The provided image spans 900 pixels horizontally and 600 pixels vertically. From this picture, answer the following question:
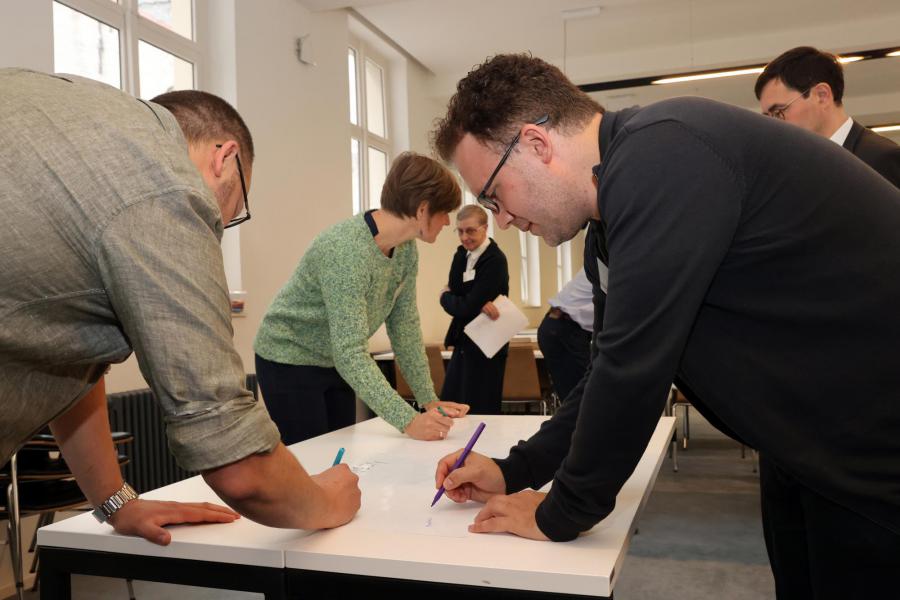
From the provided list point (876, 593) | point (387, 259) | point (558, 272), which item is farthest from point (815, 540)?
point (558, 272)

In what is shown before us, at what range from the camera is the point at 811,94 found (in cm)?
251

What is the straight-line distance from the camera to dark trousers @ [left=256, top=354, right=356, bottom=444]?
2299 millimetres

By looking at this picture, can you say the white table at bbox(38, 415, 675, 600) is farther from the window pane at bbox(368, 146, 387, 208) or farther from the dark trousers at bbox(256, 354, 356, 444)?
the window pane at bbox(368, 146, 387, 208)


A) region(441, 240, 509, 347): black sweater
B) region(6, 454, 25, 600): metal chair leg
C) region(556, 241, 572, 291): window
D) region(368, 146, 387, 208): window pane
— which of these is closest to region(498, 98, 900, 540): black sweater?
region(6, 454, 25, 600): metal chair leg

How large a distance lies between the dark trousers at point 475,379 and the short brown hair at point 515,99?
329 centimetres

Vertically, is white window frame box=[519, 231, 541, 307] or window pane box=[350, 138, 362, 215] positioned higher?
window pane box=[350, 138, 362, 215]

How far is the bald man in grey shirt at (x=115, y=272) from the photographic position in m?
0.75

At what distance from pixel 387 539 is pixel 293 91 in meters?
4.86

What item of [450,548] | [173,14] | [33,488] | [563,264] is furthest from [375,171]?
[563,264]

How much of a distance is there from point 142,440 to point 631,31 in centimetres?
585

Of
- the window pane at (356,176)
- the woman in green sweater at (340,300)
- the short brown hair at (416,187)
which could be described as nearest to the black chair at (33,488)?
the woman in green sweater at (340,300)

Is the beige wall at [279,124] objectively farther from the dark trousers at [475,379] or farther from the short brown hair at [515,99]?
the short brown hair at [515,99]

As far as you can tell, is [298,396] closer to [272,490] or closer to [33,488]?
[33,488]

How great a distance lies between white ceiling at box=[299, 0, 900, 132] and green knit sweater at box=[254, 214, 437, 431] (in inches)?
156
